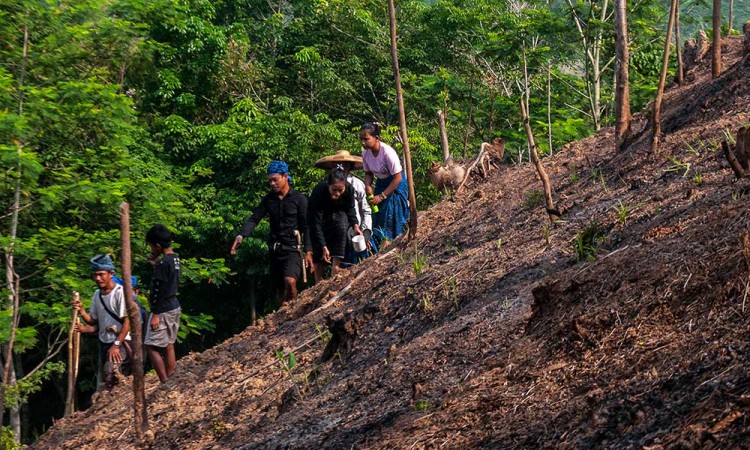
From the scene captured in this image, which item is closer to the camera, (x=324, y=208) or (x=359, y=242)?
(x=324, y=208)

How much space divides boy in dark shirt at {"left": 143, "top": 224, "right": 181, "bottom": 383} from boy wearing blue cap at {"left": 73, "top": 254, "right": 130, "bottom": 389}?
19.2 inches

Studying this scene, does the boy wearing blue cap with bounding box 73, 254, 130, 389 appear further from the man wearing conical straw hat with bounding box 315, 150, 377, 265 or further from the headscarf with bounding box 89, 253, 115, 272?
the man wearing conical straw hat with bounding box 315, 150, 377, 265

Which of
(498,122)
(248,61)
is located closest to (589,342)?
(498,122)

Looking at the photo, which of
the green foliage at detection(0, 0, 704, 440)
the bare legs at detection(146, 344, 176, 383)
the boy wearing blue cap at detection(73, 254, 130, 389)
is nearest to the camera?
the bare legs at detection(146, 344, 176, 383)

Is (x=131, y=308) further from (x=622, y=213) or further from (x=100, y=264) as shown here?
(x=622, y=213)

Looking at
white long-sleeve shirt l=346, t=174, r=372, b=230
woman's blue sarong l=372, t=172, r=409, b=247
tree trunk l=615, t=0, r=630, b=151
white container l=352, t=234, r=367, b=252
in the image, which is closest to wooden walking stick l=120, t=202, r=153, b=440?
white container l=352, t=234, r=367, b=252

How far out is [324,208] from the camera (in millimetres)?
9898

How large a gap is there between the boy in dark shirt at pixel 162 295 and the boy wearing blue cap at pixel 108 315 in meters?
0.49

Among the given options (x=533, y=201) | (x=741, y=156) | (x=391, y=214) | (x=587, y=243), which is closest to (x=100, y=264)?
(x=391, y=214)

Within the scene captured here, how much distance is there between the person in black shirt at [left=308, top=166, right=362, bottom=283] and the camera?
31.9ft

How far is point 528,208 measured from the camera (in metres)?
8.48

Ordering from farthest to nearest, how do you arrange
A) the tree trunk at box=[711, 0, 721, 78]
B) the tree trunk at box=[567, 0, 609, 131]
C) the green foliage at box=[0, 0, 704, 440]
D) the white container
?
the tree trunk at box=[567, 0, 609, 131]
the green foliage at box=[0, 0, 704, 440]
the white container
the tree trunk at box=[711, 0, 721, 78]

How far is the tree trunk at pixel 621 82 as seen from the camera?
8.61 metres

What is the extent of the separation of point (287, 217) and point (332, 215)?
1.42ft
